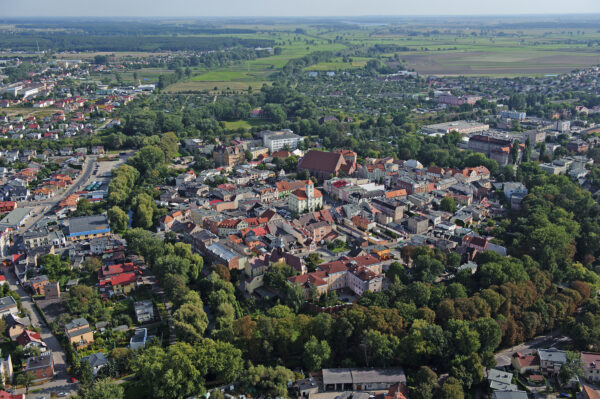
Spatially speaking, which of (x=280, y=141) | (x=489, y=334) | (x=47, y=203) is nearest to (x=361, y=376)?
(x=489, y=334)

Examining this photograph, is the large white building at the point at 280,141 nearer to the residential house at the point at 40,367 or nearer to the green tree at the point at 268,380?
the green tree at the point at 268,380

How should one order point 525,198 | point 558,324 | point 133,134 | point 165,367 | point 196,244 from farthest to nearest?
point 133,134 < point 525,198 < point 196,244 < point 558,324 < point 165,367

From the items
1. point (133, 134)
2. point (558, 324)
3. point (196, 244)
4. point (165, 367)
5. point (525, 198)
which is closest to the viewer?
point (165, 367)

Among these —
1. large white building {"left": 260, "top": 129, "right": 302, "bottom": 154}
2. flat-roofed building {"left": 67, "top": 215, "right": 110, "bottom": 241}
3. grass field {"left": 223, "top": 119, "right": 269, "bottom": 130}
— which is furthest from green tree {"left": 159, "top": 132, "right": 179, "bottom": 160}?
flat-roofed building {"left": 67, "top": 215, "right": 110, "bottom": 241}

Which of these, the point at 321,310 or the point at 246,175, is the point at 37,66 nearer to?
the point at 246,175

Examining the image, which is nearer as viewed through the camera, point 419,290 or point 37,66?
point 419,290

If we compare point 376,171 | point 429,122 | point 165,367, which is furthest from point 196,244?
point 429,122

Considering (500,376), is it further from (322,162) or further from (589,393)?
(322,162)
